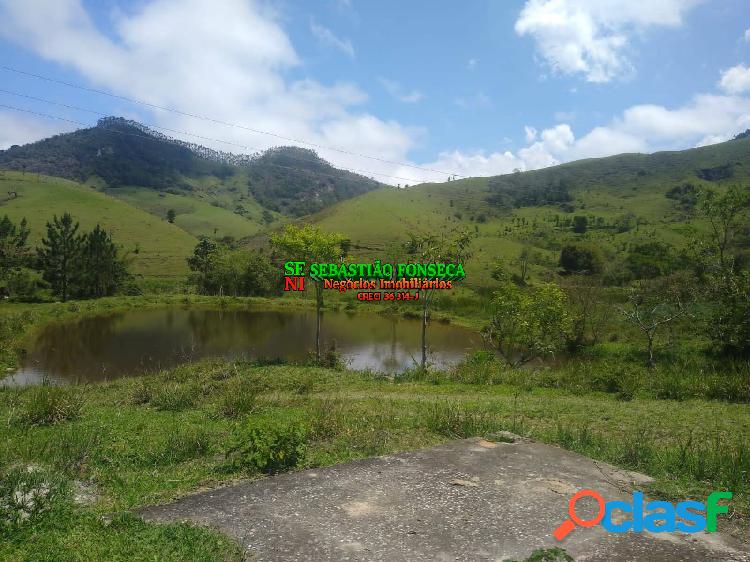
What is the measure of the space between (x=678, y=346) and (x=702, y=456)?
67.7 feet

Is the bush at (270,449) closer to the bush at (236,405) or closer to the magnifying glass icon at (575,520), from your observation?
the bush at (236,405)

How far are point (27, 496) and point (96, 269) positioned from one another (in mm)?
56151

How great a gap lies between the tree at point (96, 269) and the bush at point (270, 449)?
54322mm

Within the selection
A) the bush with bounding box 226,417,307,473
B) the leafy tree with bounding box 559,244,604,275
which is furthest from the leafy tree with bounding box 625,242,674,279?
the bush with bounding box 226,417,307,473

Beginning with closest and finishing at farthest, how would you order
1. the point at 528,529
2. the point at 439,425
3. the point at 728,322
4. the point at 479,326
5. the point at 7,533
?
the point at 7,533, the point at 528,529, the point at 439,425, the point at 728,322, the point at 479,326

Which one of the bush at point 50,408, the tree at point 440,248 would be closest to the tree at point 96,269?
the tree at point 440,248

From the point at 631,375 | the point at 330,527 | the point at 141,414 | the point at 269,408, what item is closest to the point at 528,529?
the point at 330,527

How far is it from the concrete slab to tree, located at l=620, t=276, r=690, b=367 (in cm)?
1710

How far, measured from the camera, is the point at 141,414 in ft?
38.0

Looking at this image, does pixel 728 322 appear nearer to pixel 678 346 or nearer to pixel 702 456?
pixel 678 346

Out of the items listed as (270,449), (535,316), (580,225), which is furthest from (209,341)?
(580,225)

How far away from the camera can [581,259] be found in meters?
65.8

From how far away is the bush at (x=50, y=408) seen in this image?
32.3 feet

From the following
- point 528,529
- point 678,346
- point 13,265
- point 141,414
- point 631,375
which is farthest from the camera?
point 13,265
